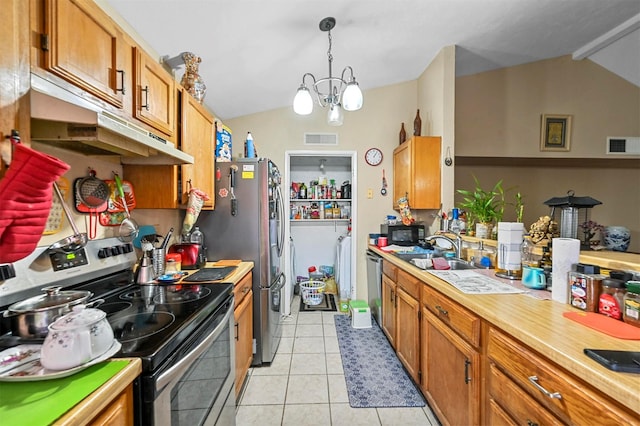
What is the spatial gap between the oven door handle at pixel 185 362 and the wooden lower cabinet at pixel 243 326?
1.58 feet

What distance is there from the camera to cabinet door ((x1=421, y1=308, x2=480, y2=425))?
1.21 meters

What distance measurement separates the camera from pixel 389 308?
255 centimetres

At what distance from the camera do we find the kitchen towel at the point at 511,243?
1.63 meters

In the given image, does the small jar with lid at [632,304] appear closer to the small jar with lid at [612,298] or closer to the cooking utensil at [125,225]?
the small jar with lid at [612,298]

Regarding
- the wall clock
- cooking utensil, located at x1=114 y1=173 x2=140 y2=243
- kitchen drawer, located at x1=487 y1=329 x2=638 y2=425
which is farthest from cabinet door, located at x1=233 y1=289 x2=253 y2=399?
the wall clock

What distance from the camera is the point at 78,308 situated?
0.79 m

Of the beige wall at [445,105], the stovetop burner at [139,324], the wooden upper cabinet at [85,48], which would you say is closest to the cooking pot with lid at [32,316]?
the stovetop burner at [139,324]

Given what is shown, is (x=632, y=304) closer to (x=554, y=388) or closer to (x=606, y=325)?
(x=606, y=325)

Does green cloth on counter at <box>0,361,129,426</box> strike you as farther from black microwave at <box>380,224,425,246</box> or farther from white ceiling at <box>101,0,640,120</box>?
black microwave at <box>380,224,425,246</box>

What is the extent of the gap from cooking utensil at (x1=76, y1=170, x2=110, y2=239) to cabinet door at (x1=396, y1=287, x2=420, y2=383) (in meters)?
1.97

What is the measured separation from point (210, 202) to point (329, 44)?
1667 millimetres

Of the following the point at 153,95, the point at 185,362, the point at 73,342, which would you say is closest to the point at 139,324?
the point at 185,362

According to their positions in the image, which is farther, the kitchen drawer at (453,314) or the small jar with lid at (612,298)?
the kitchen drawer at (453,314)

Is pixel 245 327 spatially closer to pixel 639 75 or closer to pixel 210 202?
pixel 210 202
